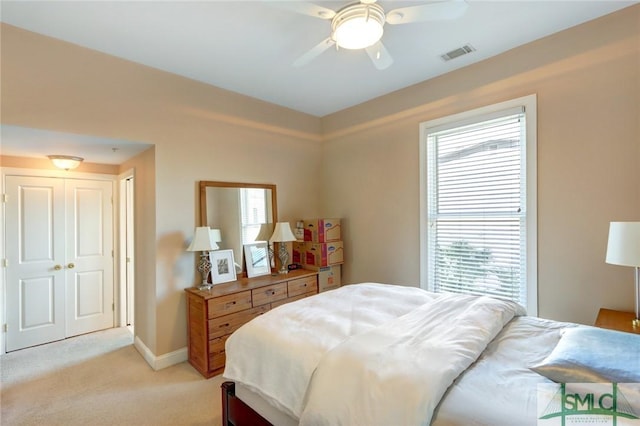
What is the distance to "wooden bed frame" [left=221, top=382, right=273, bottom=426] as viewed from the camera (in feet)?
5.38

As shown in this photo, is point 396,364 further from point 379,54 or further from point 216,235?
point 216,235

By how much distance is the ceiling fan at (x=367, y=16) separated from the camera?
1.64 m

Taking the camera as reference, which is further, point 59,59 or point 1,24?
point 59,59

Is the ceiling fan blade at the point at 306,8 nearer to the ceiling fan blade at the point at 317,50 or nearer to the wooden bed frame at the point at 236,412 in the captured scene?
the ceiling fan blade at the point at 317,50

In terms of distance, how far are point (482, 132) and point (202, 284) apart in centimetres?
319

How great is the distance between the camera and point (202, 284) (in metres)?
3.08

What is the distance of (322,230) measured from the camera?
150 inches

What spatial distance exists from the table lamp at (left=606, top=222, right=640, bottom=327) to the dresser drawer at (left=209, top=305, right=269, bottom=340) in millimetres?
2904

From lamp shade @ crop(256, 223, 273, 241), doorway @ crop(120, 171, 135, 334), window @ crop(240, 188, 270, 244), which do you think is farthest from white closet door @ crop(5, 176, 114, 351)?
lamp shade @ crop(256, 223, 273, 241)

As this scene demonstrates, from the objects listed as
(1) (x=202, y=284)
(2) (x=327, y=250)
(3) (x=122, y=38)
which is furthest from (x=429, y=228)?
(3) (x=122, y=38)

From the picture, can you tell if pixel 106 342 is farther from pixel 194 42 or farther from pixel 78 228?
pixel 194 42

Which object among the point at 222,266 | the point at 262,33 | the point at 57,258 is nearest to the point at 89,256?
the point at 57,258

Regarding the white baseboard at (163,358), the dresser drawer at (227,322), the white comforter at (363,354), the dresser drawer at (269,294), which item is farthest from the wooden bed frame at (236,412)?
the white baseboard at (163,358)

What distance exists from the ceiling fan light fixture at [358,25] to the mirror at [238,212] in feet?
6.84
